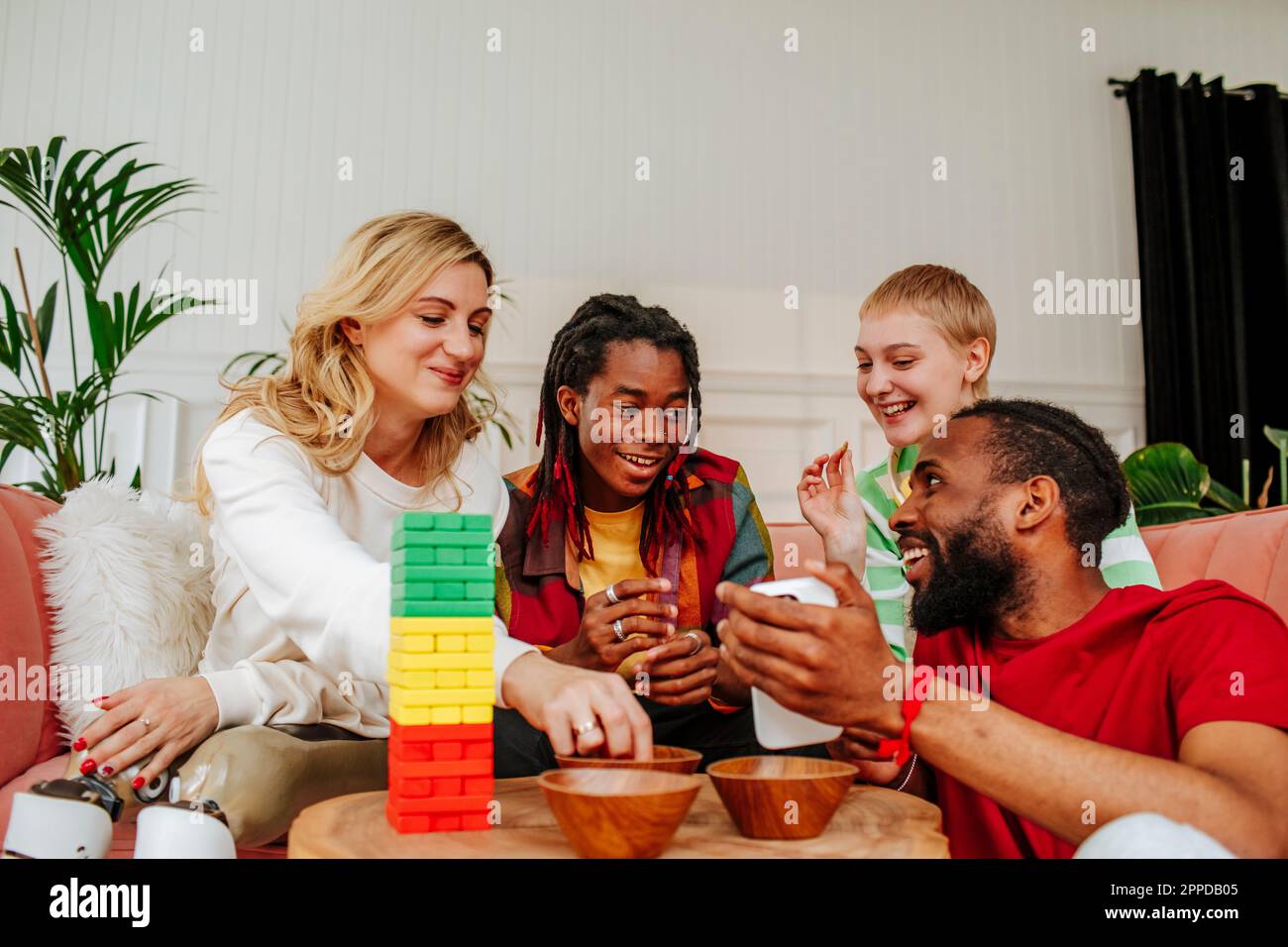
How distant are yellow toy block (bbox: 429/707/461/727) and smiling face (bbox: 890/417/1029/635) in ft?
2.34

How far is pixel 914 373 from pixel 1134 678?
4.01 feet

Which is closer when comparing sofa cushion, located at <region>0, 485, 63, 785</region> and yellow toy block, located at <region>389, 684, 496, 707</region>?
yellow toy block, located at <region>389, 684, 496, 707</region>

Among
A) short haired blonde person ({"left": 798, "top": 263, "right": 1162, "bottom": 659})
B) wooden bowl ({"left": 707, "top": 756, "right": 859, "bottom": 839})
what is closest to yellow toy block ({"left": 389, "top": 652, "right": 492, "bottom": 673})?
wooden bowl ({"left": 707, "top": 756, "right": 859, "bottom": 839})

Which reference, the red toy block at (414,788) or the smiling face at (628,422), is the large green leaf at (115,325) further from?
the red toy block at (414,788)

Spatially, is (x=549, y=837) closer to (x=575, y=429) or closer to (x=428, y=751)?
(x=428, y=751)

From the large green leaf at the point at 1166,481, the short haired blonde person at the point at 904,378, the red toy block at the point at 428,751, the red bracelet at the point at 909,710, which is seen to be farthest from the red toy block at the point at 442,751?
the large green leaf at the point at 1166,481

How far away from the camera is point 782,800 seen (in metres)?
1.03

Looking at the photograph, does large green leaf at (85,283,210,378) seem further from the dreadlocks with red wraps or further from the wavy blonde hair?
the dreadlocks with red wraps

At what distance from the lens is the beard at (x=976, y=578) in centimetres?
143

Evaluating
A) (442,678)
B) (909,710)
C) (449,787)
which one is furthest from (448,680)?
(909,710)

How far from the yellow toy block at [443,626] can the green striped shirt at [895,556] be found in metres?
0.69

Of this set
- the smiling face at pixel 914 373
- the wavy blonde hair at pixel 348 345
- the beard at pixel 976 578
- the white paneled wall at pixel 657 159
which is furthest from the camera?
the white paneled wall at pixel 657 159

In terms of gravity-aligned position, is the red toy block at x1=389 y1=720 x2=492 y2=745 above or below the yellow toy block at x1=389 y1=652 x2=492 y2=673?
below

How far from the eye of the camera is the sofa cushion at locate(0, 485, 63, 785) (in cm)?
170
